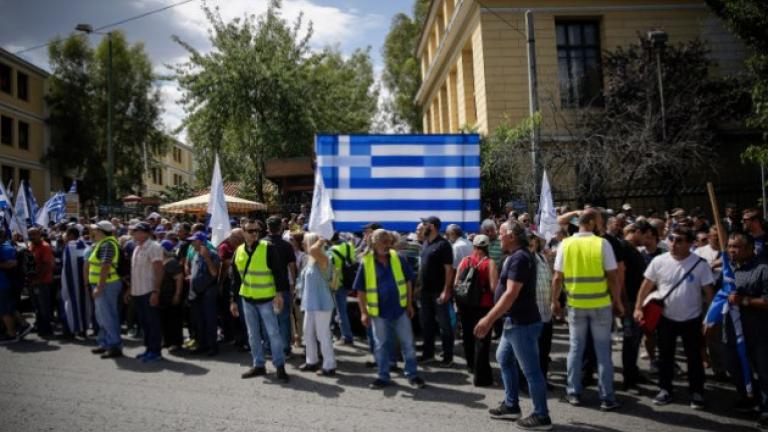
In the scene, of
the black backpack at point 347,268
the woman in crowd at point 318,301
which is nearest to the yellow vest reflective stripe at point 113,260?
the woman in crowd at point 318,301

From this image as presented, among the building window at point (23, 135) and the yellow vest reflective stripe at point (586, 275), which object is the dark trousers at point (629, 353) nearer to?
the yellow vest reflective stripe at point (586, 275)

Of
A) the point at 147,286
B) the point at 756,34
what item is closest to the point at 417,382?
the point at 147,286

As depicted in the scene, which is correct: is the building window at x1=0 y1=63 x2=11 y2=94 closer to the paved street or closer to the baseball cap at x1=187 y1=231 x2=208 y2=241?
the paved street

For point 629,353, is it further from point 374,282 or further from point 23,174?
point 23,174

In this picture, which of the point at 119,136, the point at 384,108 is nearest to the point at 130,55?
the point at 119,136

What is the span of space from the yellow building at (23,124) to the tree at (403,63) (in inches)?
950

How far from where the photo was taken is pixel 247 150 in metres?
25.4

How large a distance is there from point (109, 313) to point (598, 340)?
265 inches

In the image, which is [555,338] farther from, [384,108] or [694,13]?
[384,108]

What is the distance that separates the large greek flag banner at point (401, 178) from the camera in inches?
321

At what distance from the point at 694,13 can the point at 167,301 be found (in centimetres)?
2235

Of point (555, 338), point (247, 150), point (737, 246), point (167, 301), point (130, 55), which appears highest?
point (130, 55)

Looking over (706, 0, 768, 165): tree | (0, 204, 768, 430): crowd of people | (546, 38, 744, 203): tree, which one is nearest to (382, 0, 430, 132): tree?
(546, 38, 744, 203): tree

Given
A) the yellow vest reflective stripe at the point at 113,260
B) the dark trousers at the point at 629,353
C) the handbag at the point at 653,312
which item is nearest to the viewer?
the handbag at the point at 653,312
